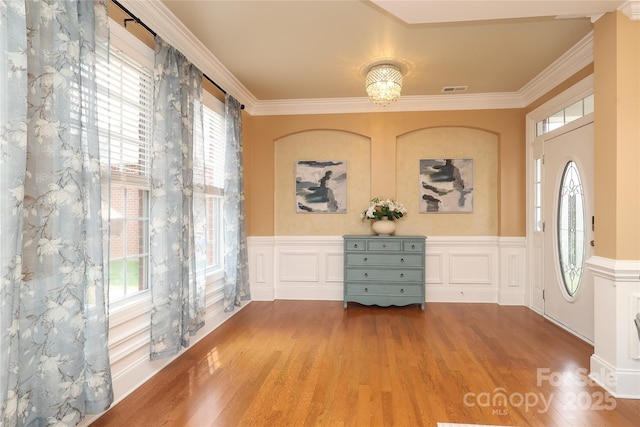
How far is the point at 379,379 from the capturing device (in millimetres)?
2734

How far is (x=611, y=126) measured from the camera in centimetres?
256

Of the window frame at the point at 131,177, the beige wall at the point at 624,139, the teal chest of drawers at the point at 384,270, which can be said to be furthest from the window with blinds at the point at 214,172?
the beige wall at the point at 624,139

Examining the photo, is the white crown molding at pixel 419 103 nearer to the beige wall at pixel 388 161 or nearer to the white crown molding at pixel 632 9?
the beige wall at pixel 388 161

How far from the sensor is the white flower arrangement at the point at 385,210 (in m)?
4.92

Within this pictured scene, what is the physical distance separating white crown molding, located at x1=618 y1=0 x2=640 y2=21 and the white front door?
46.3 inches

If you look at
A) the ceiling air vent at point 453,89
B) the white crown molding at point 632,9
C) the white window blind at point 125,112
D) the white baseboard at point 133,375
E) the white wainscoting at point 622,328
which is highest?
the ceiling air vent at point 453,89

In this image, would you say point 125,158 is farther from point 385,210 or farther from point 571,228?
point 571,228

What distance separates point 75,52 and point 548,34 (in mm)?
3790

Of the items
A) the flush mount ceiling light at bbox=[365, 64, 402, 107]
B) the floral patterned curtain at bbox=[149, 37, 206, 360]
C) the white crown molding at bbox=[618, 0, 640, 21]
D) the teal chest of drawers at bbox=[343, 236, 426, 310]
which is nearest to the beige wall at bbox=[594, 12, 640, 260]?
the white crown molding at bbox=[618, 0, 640, 21]

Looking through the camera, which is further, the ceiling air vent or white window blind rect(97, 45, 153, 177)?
the ceiling air vent

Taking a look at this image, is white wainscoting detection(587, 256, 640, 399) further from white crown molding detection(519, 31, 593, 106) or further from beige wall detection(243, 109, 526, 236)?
beige wall detection(243, 109, 526, 236)

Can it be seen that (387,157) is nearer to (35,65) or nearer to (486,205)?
(486,205)

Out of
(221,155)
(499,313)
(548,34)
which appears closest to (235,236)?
(221,155)

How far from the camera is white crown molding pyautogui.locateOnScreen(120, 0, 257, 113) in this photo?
269 centimetres
